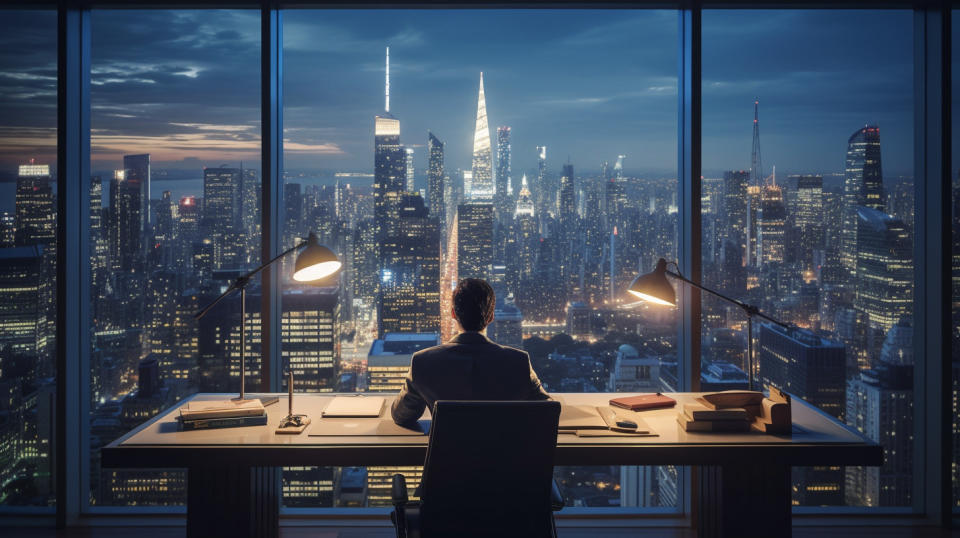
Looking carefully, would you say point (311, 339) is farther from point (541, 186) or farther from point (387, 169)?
point (541, 186)

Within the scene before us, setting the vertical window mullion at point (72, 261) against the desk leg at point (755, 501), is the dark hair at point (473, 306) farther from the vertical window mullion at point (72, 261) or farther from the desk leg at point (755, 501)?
the vertical window mullion at point (72, 261)

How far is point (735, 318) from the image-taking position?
329 centimetres

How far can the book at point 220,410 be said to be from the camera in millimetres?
2334

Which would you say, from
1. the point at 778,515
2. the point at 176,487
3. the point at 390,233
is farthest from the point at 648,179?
the point at 176,487

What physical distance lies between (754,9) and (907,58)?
0.85 meters

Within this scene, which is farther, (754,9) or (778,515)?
(754,9)

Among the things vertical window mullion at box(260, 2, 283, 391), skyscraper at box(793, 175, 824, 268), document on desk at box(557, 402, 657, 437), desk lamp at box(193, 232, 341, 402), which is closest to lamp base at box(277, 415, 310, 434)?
desk lamp at box(193, 232, 341, 402)

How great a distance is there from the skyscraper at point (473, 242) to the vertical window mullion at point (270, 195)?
0.94 meters

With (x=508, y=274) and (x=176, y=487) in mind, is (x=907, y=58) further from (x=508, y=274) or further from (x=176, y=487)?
(x=176, y=487)

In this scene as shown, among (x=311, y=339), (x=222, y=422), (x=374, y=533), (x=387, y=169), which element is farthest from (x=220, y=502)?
(x=387, y=169)

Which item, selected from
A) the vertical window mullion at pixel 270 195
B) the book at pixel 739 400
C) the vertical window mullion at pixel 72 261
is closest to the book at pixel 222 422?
the vertical window mullion at pixel 270 195

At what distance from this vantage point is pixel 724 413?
231cm

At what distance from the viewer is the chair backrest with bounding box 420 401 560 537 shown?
66.3 inches

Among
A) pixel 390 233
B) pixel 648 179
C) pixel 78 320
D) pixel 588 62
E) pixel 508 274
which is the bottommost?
pixel 78 320
